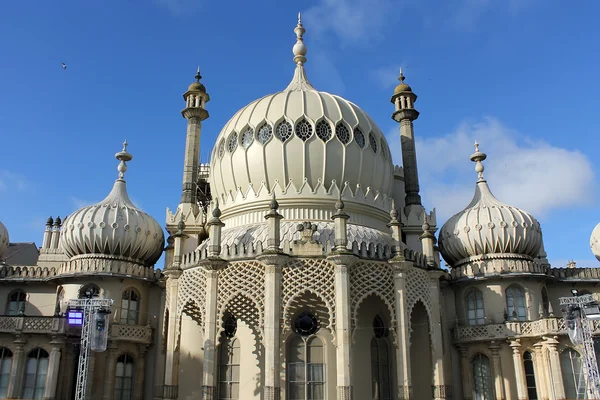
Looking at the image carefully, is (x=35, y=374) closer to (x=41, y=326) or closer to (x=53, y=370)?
(x=53, y=370)

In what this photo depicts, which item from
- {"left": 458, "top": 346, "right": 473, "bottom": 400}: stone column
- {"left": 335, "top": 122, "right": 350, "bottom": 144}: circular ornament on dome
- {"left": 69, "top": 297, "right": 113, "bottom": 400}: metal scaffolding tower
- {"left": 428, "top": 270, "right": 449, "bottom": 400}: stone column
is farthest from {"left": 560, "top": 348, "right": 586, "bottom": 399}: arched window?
{"left": 69, "top": 297, "right": 113, "bottom": 400}: metal scaffolding tower

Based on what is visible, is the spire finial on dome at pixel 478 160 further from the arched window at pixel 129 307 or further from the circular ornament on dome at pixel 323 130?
the arched window at pixel 129 307

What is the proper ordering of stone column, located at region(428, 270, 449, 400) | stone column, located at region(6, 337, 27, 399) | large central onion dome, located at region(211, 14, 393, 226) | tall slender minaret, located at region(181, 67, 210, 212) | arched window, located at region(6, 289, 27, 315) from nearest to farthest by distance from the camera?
stone column, located at region(428, 270, 449, 400) < stone column, located at region(6, 337, 27, 399) < large central onion dome, located at region(211, 14, 393, 226) < arched window, located at region(6, 289, 27, 315) < tall slender minaret, located at region(181, 67, 210, 212)

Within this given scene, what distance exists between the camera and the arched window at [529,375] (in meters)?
24.8

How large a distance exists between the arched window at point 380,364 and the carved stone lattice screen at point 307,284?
10.9 ft

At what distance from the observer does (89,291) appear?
2598cm

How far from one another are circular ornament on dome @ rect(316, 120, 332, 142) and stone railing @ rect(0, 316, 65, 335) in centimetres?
1412

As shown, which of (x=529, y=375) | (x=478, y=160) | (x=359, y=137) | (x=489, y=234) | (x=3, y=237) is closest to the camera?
(x=529, y=375)

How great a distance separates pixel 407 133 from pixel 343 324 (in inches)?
599

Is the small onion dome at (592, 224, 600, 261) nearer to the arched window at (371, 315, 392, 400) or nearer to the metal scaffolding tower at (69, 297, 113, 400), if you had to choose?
the arched window at (371, 315, 392, 400)

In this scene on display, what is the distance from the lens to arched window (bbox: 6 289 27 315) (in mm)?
27344

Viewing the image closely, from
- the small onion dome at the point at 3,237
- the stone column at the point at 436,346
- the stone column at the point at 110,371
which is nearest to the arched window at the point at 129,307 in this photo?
the stone column at the point at 110,371

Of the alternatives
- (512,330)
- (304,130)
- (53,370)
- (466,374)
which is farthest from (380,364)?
(53,370)

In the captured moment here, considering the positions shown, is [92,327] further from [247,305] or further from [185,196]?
[185,196]
